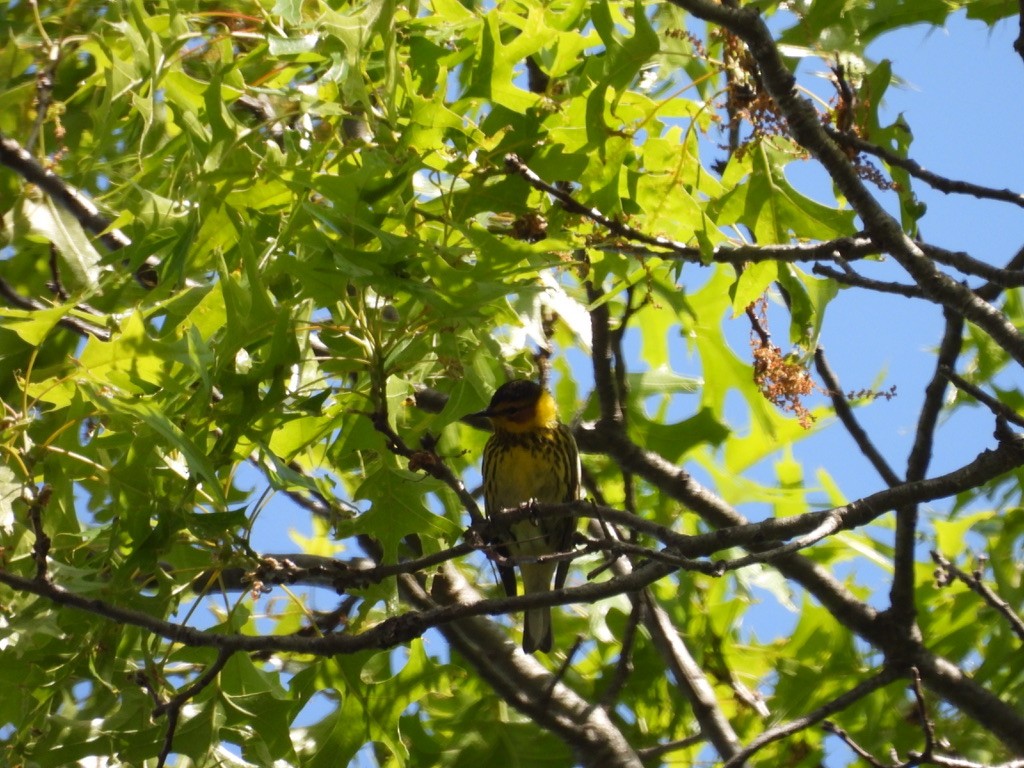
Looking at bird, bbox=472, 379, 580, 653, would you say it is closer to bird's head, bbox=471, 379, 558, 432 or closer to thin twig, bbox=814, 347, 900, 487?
bird's head, bbox=471, 379, 558, 432

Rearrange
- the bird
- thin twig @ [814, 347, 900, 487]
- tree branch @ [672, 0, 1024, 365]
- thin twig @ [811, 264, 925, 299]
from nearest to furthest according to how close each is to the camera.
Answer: tree branch @ [672, 0, 1024, 365] < thin twig @ [811, 264, 925, 299] < thin twig @ [814, 347, 900, 487] < the bird

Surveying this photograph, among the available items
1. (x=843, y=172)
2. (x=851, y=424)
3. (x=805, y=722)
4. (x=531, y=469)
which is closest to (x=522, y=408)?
(x=531, y=469)

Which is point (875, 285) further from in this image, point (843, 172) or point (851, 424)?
point (851, 424)

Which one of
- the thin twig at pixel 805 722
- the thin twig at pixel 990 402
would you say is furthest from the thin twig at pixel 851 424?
the thin twig at pixel 990 402

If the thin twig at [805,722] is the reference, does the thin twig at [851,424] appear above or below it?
above

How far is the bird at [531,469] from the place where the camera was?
5176 millimetres

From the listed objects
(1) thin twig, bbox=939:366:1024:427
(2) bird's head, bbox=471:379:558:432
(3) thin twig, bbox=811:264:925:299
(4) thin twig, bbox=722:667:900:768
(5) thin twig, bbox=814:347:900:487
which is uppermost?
(2) bird's head, bbox=471:379:558:432

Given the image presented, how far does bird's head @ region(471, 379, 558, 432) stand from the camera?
17.1 feet

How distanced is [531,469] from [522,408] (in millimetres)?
340

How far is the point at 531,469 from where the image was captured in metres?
5.54

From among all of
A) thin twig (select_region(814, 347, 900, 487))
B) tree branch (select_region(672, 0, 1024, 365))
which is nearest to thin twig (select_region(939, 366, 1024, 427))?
tree branch (select_region(672, 0, 1024, 365))

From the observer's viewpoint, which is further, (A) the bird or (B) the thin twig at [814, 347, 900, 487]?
(A) the bird

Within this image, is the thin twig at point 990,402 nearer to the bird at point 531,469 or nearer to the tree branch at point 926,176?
the tree branch at point 926,176

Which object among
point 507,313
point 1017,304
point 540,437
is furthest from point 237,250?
point 1017,304
